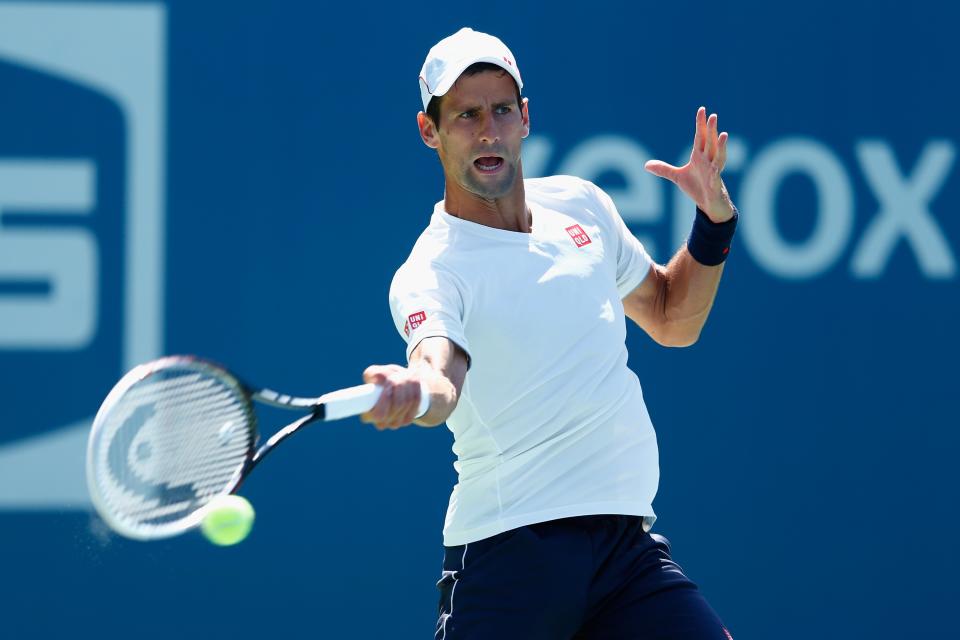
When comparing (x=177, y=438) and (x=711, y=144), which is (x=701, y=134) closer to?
(x=711, y=144)

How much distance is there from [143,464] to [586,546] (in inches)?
36.2

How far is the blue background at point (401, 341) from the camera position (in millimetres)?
4656

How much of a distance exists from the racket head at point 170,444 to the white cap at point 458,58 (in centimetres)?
89

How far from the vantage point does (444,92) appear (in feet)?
10.1

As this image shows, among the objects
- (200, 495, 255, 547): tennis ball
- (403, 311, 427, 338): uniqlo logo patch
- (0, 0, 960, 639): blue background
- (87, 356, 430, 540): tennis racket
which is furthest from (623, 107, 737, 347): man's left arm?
(0, 0, 960, 639): blue background

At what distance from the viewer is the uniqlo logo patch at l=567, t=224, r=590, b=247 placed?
3139 mm

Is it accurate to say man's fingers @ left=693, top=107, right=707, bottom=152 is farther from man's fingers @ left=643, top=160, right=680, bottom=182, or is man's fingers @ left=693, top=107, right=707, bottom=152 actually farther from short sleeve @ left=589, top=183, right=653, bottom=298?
short sleeve @ left=589, top=183, right=653, bottom=298

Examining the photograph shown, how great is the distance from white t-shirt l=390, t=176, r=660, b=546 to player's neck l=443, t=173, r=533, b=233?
6 centimetres

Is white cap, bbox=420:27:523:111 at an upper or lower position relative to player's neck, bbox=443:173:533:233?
upper

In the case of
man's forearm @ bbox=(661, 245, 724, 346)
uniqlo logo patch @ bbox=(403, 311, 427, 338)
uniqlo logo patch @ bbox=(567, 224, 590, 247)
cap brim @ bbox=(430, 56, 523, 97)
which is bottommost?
uniqlo logo patch @ bbox=(403, 311, 427, 338)

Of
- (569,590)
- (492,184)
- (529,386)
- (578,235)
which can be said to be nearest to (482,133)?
(492,184)

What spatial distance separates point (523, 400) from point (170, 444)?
2.47 ft

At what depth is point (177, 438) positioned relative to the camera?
258cm

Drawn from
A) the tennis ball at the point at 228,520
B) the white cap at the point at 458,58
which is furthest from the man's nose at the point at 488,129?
the tennis ball at the point at 228,520
